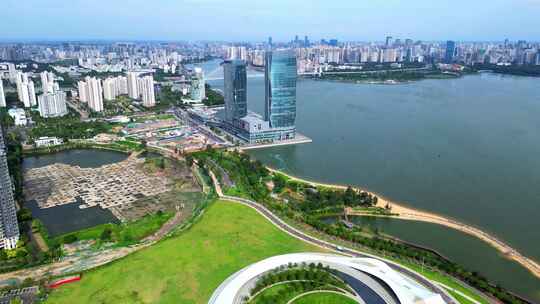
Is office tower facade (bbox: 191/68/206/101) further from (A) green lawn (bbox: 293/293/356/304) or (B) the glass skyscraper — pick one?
(A) green lawn (bbox: 293/293/356/304)

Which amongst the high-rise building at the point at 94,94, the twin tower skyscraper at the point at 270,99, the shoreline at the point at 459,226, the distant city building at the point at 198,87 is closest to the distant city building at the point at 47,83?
the high-rise building at the point at 94,94

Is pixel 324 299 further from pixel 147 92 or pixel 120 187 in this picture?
pixel 147 92

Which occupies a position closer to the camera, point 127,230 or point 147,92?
point 127,230

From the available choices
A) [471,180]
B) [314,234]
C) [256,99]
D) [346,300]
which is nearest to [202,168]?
[314,234]

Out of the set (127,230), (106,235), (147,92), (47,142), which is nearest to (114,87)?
(147,92)

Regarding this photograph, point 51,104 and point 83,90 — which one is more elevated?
point 83,90

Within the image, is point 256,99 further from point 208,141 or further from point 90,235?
point 90,235

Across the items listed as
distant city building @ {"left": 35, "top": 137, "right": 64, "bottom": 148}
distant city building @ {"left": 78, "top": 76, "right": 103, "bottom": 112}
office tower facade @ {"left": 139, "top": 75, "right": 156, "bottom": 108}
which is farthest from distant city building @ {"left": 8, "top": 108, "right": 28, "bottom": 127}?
office tower facade @ {"left": 139, "top": 75, "right": 156, "bottom": 108}

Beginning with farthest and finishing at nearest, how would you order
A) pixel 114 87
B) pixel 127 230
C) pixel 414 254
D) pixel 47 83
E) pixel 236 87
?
pixel 114 87, pixel 47 83, pixel 236 87, pixel 127 230, pixel 414 254
